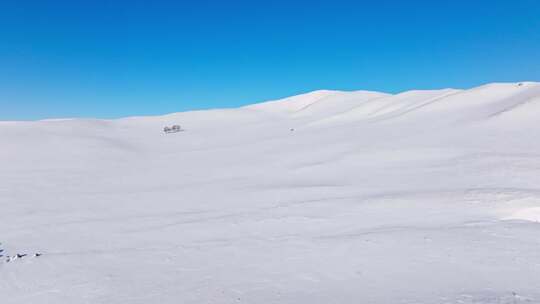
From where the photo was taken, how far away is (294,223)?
9312mm

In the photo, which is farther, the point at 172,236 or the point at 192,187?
the point at 192,187

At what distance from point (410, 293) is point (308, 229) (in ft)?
11.8

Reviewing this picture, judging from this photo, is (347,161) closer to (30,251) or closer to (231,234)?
(231,234)

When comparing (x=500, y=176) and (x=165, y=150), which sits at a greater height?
(x=165, y=150)

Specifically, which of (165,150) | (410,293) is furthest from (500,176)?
(165,150)

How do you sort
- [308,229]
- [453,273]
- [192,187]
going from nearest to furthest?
[453,273] < [308,229] < [192,187]

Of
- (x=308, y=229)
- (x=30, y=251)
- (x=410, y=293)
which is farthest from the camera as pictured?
(x=308, y=229)

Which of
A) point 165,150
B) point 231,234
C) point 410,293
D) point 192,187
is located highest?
point 165,150

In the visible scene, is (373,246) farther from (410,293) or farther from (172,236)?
(172,236)

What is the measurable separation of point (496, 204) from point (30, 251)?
10.9 meters

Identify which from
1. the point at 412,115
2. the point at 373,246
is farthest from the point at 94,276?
the point at 412,115

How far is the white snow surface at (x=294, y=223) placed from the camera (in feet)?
19.3

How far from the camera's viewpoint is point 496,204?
9.81 meters

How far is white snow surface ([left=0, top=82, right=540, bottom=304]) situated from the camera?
232 inches
